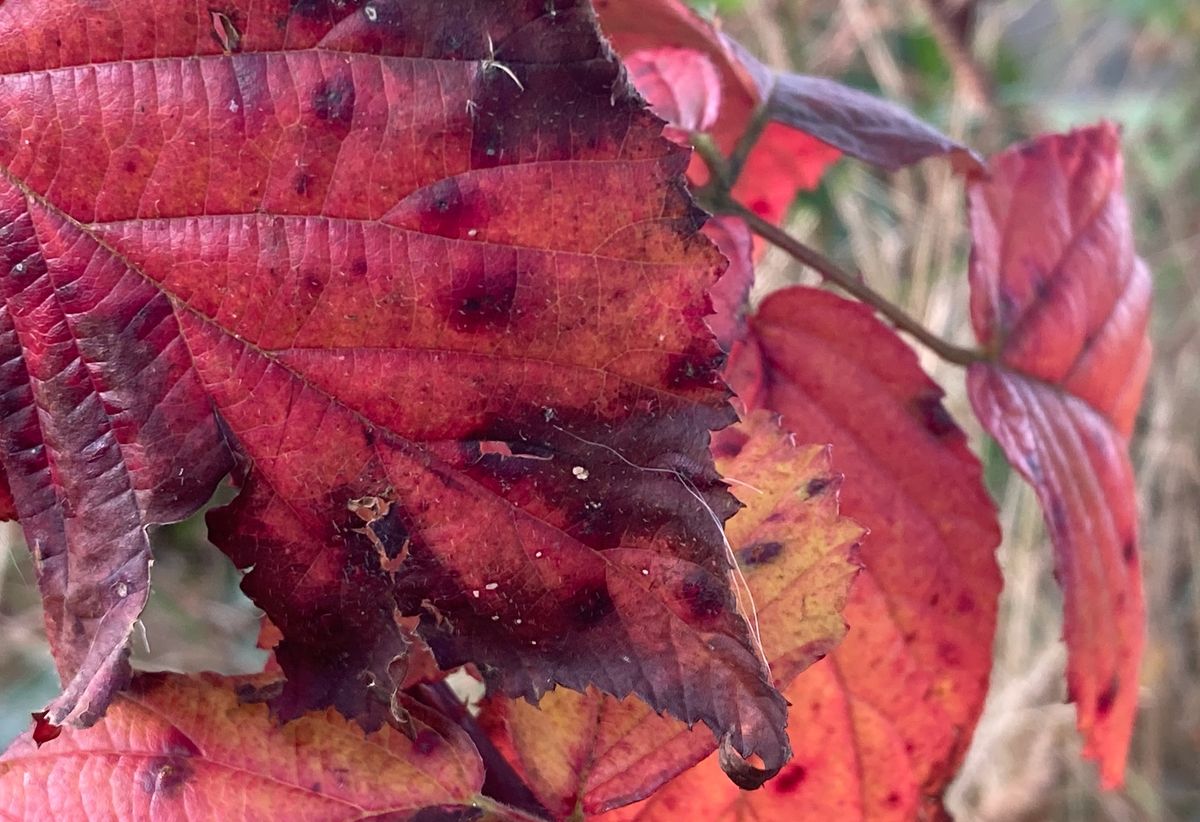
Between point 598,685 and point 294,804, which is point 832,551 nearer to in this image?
point 598,685

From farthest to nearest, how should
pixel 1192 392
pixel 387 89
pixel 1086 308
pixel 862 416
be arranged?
pixel 1192 392, pixel 1086 308, pixel 862 416, pixel 387 89

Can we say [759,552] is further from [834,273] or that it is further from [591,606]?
[834,273]

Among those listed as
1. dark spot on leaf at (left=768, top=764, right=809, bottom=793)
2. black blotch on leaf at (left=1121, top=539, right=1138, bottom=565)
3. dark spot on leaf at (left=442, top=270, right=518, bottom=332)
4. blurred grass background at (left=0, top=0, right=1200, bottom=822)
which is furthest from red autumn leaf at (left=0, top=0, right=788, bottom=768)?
blurred grass background at (left=0, top=0, right=1200, bottom=822)

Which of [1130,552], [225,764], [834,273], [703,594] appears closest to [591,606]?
[703,594]

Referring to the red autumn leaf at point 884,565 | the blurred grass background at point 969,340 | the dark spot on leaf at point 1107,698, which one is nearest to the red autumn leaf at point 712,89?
the red autumn leaf at point 884,565

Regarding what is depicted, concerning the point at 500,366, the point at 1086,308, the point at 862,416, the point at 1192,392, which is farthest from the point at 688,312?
the point at 1192,392

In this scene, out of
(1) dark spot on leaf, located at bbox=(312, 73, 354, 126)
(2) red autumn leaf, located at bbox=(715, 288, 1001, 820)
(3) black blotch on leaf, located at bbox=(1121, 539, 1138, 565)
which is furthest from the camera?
(3) black blotch on leaf, located at bbox=(1121, 539, 1138, 565)

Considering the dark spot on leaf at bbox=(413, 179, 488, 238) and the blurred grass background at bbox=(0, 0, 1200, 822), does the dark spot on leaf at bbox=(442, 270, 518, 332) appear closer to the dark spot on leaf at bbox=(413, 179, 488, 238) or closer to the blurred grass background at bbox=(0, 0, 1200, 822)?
the dark spot on leaf at bbox=(413, 179, 488, 238)

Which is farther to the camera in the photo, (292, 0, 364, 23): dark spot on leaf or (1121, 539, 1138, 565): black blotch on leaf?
(1121, 539, 1138, 565): black blotch on leaf
